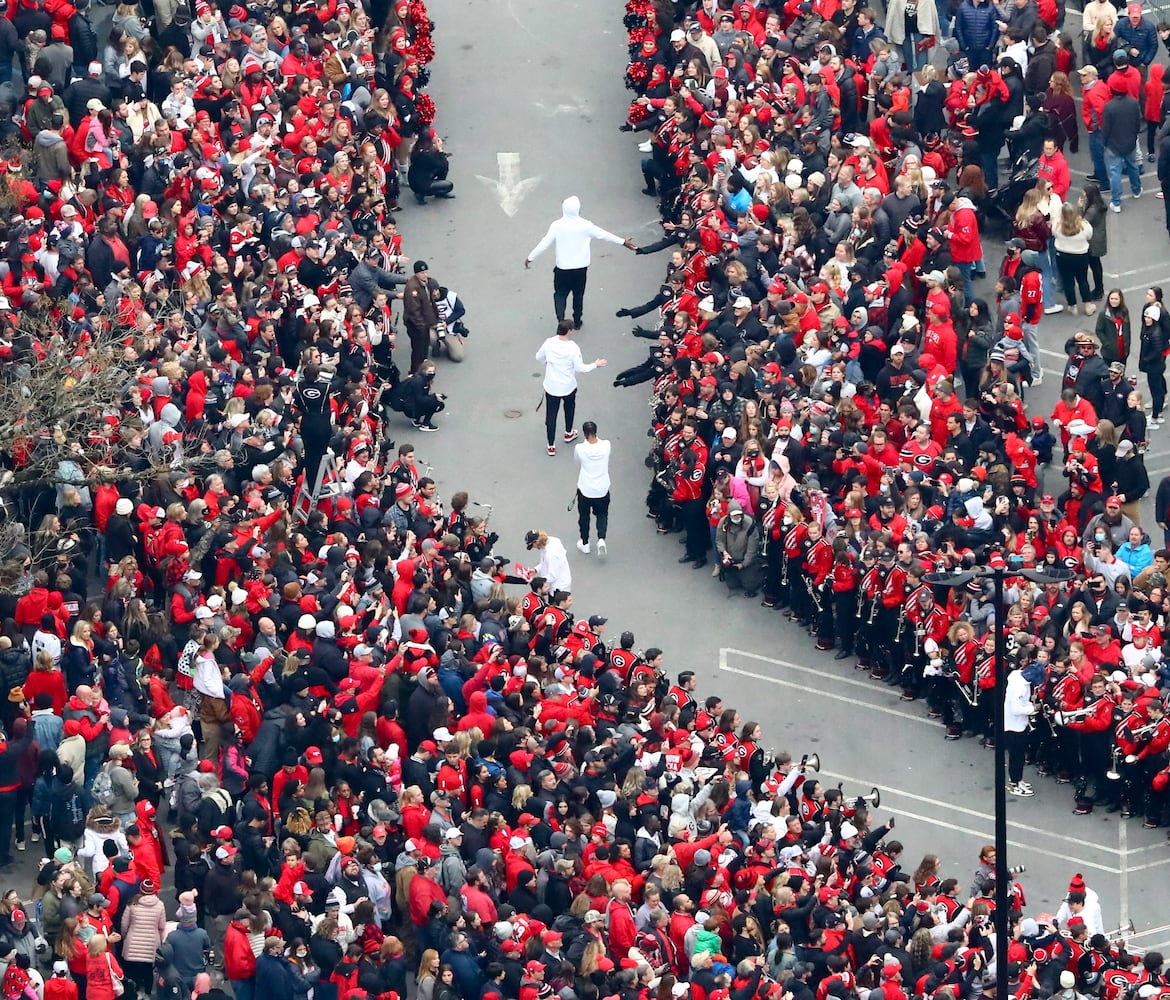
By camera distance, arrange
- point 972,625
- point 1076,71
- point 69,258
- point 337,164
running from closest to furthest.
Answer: point 972,625 → point 69,258 → point 337,164 → point 1076,71

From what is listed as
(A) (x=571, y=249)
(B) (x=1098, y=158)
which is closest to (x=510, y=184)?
(A) (x=571, y=249)

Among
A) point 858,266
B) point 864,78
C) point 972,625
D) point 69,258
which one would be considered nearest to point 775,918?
point 972,625

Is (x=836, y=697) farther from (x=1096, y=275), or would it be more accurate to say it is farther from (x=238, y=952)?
(x=238, y=952)

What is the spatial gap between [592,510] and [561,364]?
1669mm

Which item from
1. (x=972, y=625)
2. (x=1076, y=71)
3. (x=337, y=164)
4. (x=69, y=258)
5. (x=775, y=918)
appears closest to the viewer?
(x=775, y=918)

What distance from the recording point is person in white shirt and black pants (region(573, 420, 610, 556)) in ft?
111

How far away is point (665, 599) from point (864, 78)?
7966mm

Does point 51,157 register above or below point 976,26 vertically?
below

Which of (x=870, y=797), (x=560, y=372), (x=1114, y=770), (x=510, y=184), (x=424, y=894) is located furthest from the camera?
(x=510, y=184)

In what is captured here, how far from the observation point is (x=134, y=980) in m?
28.4

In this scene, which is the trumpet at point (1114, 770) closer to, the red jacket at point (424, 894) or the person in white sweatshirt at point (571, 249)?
the red jacket at point (424, 894)

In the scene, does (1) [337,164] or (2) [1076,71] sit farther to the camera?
(2) [1076,71]

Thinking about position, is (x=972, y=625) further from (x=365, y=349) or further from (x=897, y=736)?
(x=365, y=349)

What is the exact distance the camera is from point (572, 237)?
37.1m
